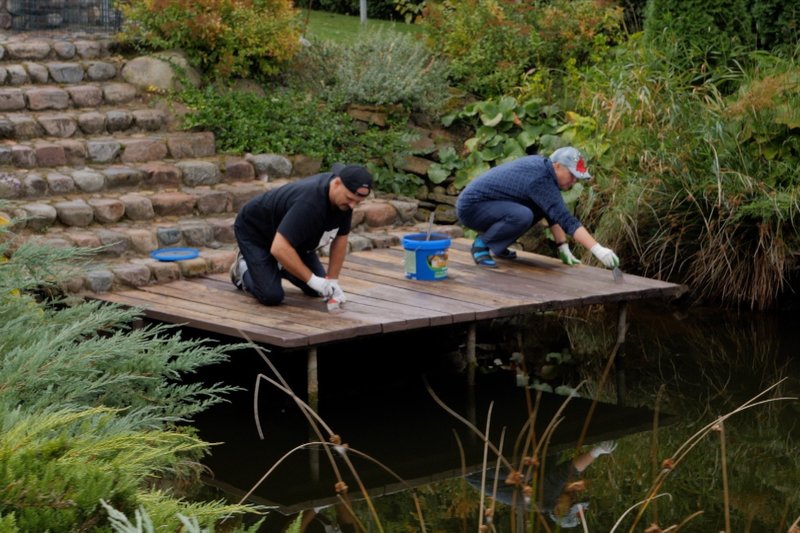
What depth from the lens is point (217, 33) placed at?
404 inches

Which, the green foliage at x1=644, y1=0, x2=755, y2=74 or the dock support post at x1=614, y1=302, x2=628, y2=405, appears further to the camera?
the green foliage at x1=644, y1=0, x2=755, y2=74

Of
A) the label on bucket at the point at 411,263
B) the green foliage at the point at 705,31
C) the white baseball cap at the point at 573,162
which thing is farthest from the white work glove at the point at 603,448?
the green foliage at the point at 705,31

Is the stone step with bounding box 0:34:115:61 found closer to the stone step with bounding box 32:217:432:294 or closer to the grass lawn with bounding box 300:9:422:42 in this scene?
the grass lawn with bounding box 300:9:422:42

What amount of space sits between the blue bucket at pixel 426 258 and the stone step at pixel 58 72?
3.77 meters

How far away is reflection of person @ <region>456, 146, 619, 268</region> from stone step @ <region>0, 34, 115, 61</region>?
403 centimetres

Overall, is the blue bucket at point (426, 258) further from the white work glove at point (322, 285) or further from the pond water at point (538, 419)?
the white work glove at point (322, 285)

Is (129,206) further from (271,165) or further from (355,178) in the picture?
(355,178)

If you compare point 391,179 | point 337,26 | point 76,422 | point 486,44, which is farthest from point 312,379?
point 337,26

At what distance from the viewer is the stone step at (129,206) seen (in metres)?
8.15

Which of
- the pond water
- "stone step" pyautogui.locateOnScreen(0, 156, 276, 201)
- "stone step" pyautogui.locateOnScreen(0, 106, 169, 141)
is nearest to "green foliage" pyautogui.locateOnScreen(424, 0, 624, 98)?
"stone step" pyautogui.locateOnScreen(0, 156, 276, 201)

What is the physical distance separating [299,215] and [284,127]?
11.6ft

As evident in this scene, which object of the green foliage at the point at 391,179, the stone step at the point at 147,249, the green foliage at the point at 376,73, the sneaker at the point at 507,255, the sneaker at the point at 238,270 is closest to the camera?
the sneaker at the point at 238,270

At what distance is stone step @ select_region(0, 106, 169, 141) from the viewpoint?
9.29 m

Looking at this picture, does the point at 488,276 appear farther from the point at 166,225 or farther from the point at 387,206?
the point at 166,225
